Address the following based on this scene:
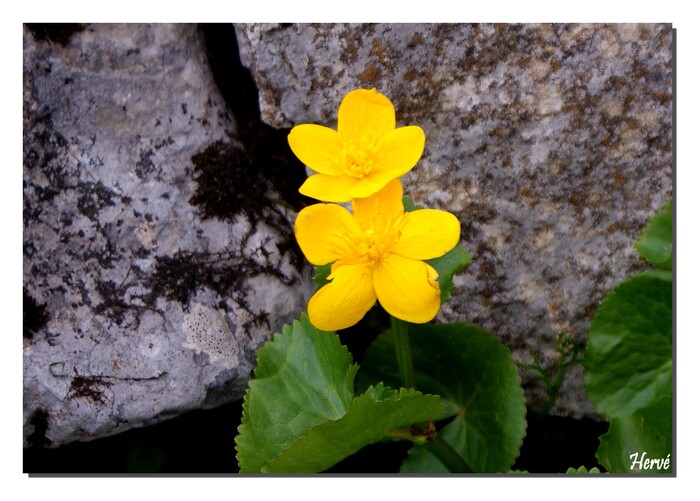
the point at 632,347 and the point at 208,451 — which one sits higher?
the point at 632,347

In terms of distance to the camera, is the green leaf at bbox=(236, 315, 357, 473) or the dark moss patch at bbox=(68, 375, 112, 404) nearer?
the green leaf at bbox=(236, 315, 357, 473)

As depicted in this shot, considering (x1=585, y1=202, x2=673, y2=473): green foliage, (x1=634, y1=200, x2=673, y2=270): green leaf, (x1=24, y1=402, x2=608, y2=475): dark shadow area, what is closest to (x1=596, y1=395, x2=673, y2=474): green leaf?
(x1=585, y1=202, x2=673, y2=473): green foliage

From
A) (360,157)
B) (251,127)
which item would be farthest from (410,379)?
(251,127)

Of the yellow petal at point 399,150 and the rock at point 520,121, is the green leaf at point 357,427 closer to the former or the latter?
the yellow petal at point 399,150

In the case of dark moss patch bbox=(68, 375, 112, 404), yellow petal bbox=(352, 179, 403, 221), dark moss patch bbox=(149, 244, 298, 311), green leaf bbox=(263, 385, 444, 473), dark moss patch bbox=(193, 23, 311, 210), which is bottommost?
green leaf bbox=(263, 385, 444, 473)

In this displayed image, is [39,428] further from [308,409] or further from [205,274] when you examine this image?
[308,409]

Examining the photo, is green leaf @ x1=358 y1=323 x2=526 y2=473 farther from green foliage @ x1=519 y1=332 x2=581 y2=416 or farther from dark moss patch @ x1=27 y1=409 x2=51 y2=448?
dark moss patch @ x1=27 y1=409 x2=51 y2=448
